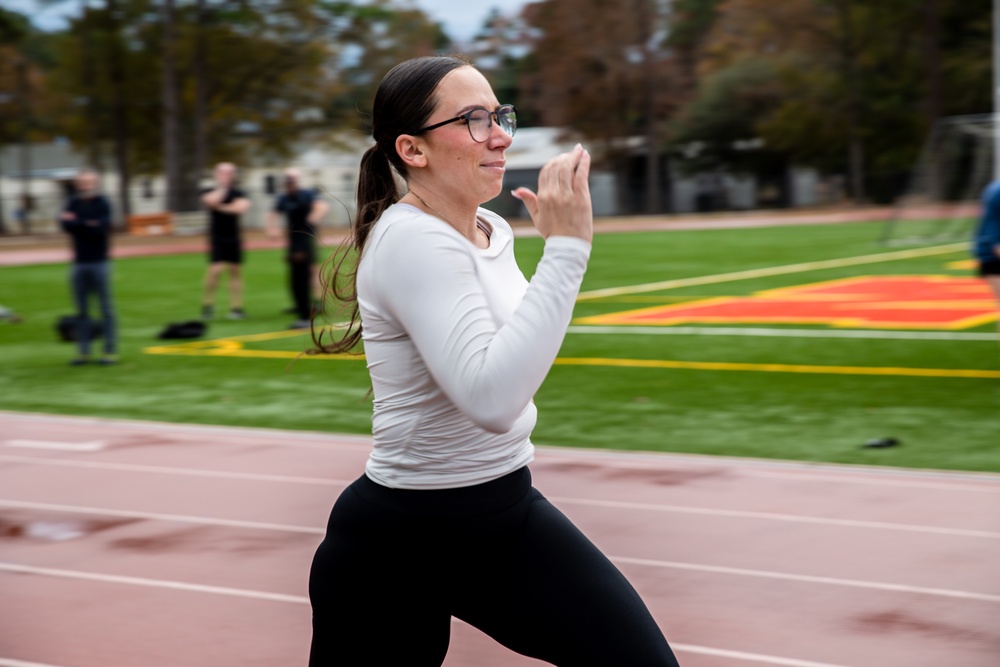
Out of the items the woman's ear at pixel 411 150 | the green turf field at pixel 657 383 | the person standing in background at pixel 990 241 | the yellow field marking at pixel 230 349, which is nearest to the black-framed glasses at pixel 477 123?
the woman's ear at pixel 411 150

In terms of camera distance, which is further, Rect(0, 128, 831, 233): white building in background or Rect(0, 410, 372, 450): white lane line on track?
Rect(0, 128, 831, 233): white building in background

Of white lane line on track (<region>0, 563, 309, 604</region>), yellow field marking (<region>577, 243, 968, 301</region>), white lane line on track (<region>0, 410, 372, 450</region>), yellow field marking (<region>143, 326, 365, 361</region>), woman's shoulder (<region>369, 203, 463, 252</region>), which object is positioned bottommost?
yellow field marking (<region>577, 243, 968, 301</region>)

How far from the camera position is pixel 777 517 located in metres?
6.50

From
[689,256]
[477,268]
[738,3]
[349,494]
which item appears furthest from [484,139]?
[738,3]

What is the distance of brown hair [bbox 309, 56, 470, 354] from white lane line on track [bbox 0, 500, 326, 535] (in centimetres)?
383

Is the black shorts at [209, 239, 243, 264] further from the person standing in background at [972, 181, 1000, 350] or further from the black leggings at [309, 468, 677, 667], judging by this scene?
the black leggings at [309, 468, 677, 667]

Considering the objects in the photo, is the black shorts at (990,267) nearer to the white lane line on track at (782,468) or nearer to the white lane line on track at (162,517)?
the white lane line on track at (782,468)

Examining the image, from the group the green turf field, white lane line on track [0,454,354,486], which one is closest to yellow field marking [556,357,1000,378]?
the green turf field

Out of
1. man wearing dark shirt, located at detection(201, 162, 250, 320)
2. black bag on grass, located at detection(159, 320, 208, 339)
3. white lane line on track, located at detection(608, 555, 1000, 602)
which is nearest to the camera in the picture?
white lane line on track, located at detection(608, 555, 1000, 602)

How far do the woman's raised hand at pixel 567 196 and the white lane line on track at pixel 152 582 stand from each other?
342 centimetres

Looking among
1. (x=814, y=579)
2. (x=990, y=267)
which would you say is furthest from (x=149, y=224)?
(x=814, y=579)

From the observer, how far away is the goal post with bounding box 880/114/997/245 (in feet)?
103

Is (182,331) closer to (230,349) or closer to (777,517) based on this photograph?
(230,349)

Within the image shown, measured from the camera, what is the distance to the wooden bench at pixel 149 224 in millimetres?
48416
